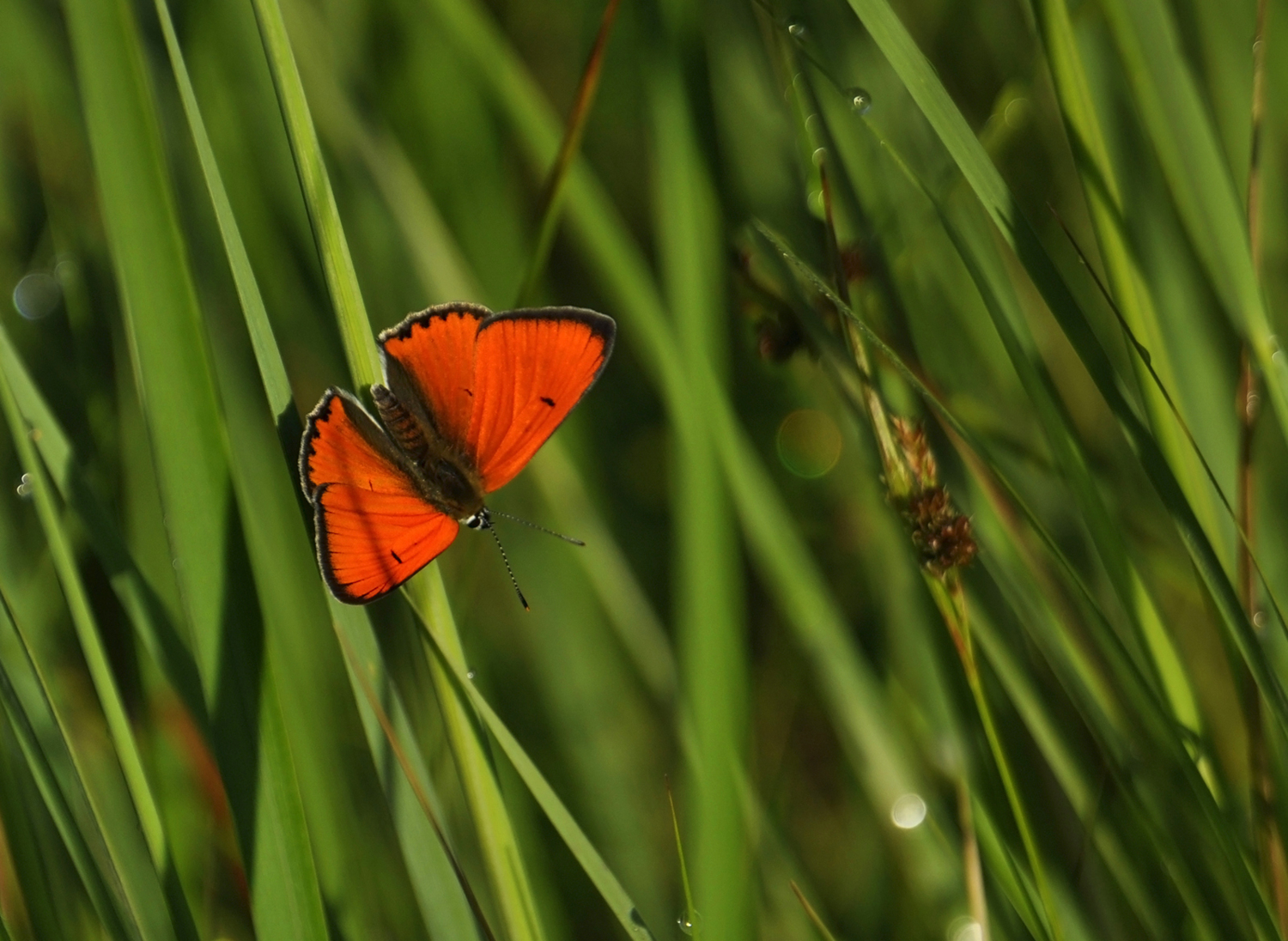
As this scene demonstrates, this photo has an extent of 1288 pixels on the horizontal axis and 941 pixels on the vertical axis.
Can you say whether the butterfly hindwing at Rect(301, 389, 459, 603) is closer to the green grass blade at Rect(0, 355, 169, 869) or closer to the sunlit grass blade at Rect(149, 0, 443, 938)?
the sunlit grass blade at Rect(149, 0, 443, 938)

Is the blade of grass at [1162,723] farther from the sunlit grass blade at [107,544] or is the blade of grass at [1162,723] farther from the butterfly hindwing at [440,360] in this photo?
the sunlit grass blade at [107,544]

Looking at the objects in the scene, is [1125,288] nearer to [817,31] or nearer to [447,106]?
[817,31]

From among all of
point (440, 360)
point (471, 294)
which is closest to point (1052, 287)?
point (440, 360)

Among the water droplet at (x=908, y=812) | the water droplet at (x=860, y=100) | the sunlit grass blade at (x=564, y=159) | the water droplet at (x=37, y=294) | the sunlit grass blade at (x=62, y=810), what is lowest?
the water droplet at (x=908, y=812)

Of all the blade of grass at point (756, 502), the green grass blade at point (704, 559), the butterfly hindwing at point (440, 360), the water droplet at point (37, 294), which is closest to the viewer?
the green grass blade at point (704, 559)

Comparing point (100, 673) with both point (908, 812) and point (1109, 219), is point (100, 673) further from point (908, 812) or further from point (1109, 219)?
point (1109, 219)

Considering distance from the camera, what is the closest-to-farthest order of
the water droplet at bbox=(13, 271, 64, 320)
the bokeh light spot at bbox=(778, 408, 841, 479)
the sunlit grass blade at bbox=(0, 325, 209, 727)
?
the sunlit grass blade at bbox=(0, 325, 209, 727), the water droplet at bbox=(13, 271, 64, 320), the bokeh light spot at bbox=(778, 408, 841, 479)

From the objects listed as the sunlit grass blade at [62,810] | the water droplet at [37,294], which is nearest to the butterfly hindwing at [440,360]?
the sunlit grass blade at [62,810]

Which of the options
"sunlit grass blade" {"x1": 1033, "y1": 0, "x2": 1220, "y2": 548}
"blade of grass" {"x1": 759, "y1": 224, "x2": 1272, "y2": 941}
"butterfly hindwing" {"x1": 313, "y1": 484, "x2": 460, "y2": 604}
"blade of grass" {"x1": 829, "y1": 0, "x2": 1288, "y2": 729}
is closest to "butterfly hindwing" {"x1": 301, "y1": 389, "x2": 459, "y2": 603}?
"butterfly hindwing" {"x1": 313, "y1": 484, "x2": 460, "y2": 604}
